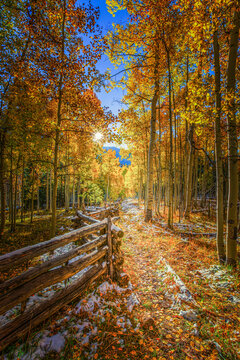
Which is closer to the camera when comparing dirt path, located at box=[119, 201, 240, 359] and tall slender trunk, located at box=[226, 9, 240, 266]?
dirt path, located at box=[119, 201, 240, 359]

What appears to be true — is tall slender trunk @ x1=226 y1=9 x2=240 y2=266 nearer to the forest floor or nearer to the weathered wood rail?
the forest floor

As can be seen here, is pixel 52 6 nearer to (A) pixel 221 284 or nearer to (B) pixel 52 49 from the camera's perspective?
(B) pixel 52 49

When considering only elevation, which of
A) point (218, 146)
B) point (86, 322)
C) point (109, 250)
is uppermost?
point (218, 146)

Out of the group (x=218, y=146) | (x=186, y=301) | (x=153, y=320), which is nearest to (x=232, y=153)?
(x=218, y=146)

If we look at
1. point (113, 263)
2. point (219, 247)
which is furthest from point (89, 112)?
point (219, 247)

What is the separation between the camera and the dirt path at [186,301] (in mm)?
2512

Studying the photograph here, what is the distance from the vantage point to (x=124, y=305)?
3484 mm

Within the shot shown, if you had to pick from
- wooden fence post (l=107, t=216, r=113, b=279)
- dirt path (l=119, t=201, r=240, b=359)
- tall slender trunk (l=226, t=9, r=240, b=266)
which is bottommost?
dirt path (l=119, t=201, r=240, b=359)

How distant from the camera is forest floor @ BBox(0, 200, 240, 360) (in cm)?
237

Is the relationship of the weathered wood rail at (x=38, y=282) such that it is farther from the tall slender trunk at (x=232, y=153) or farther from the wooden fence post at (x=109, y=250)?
the tall slender trunk at (x=232, y=153)

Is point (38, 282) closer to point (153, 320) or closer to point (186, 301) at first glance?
point (153, 320)

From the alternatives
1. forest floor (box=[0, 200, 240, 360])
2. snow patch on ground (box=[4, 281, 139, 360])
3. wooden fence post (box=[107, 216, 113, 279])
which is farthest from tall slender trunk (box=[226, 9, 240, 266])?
wooden fence post (box=[107, 216, 113, 279])

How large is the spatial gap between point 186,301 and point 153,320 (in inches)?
41.1

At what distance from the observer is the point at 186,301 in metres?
3.45
